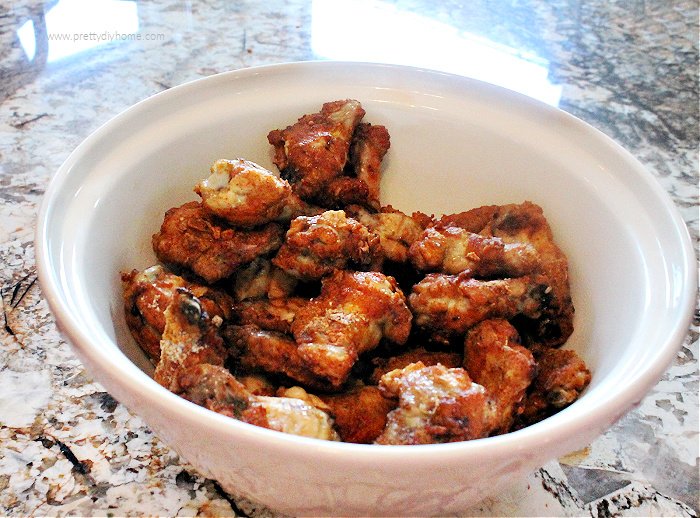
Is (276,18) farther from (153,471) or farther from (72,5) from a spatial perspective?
(153,471)

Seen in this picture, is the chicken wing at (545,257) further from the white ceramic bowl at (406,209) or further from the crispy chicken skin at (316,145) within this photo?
the crispy chicken skin at (316,145)

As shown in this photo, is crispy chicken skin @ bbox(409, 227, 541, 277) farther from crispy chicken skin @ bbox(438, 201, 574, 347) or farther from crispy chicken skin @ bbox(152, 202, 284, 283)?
crispy chicken skin @ bbox(152, 202, 284, 283)

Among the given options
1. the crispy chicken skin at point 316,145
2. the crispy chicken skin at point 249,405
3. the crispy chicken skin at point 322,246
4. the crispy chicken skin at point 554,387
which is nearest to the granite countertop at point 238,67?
the crispy chicken skin at point 554,387

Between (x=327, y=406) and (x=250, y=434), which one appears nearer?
(x=250, y=434)

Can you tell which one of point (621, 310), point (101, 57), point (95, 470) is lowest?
point (95, 470)

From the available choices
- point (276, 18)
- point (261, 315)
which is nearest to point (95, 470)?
point (261, 315)

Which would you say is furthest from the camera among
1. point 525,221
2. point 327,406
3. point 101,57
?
point 101,57
